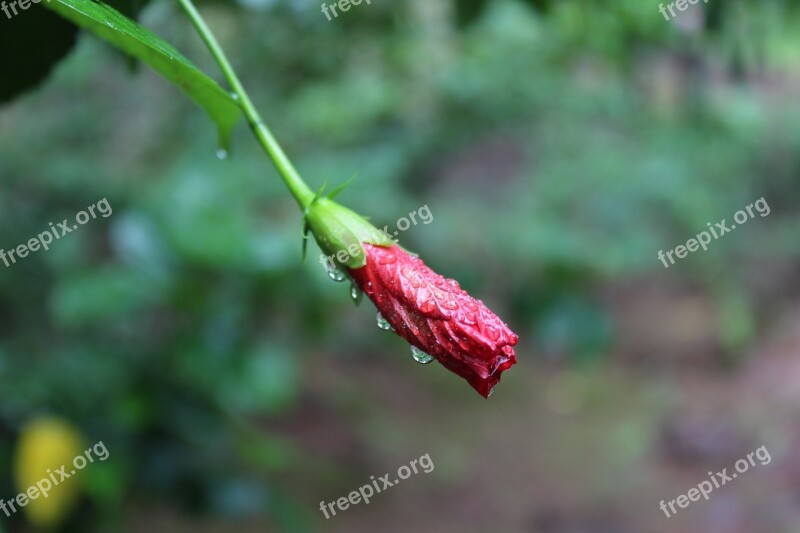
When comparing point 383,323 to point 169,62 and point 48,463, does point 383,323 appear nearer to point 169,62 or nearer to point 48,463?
point 169,62

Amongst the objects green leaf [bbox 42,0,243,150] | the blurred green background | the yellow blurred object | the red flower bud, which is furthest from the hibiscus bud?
the yellow blurred object

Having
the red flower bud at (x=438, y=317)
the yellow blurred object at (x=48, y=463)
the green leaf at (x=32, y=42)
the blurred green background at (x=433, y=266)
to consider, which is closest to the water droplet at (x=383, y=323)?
the red flower bud at (x=438, y=317)

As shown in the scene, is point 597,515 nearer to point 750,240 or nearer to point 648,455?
point 648,455

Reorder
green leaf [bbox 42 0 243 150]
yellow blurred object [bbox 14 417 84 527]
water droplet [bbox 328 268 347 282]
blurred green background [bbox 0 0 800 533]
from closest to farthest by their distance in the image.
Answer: green leaf [bbox 42 0 243 150] → water droplet [bbox 328 268 347 282] → yellow blurred object [bbox 14 417 84 527] → blurred green background [bbox 0 0 800 533]

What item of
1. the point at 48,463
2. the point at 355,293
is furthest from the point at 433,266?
the point at 355,293

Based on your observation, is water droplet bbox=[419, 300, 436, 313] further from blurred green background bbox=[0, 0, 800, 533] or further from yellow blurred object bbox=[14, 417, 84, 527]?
yellow blurred object bbox=[14, 417, 84, 527]

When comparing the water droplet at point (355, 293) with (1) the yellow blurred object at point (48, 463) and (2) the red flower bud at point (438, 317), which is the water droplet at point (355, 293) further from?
(1) the yellow blurred object at point (48, 463)
